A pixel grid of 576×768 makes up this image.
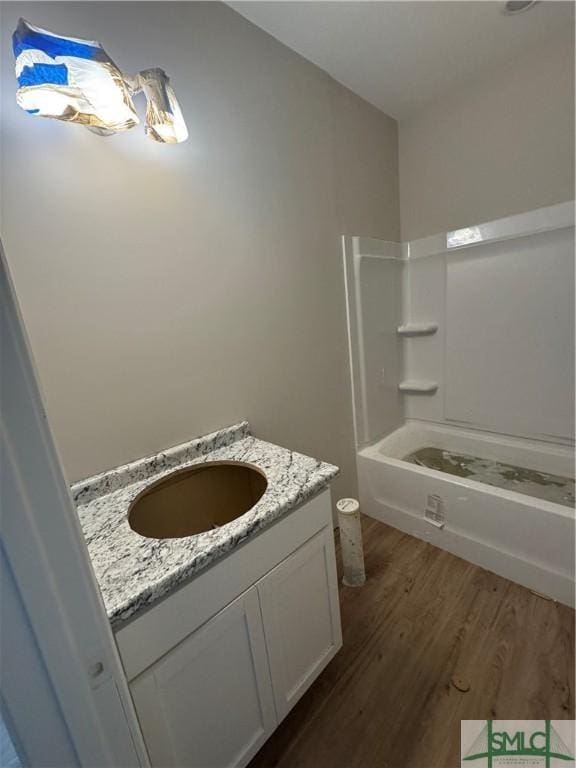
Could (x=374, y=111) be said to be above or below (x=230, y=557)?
above

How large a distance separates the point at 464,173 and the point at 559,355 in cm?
122

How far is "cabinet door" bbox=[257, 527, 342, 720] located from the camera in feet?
3.02

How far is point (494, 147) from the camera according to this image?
1.80 metres

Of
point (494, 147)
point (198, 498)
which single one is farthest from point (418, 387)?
point (198, 498)

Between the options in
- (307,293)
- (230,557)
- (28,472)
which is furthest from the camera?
(307,293)

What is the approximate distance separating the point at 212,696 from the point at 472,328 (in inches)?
86.3

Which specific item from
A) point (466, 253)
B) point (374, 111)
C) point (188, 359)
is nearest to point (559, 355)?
point (466, 253)

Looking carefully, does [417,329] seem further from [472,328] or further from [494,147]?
[494,147]

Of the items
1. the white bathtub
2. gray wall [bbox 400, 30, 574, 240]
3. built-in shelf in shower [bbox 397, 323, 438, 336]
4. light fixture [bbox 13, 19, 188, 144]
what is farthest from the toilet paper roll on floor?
gray wall [bbox 400, 30, 574, 240]

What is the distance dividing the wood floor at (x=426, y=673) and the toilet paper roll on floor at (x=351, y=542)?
50 mm

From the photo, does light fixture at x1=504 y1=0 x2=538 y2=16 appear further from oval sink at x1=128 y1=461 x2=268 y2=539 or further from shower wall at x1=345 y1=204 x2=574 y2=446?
oval sink at x1=128 y1=461 x2=268 y2=539

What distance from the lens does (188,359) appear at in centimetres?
123

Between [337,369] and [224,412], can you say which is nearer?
[224,412]

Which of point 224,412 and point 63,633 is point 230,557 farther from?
point 224,412
